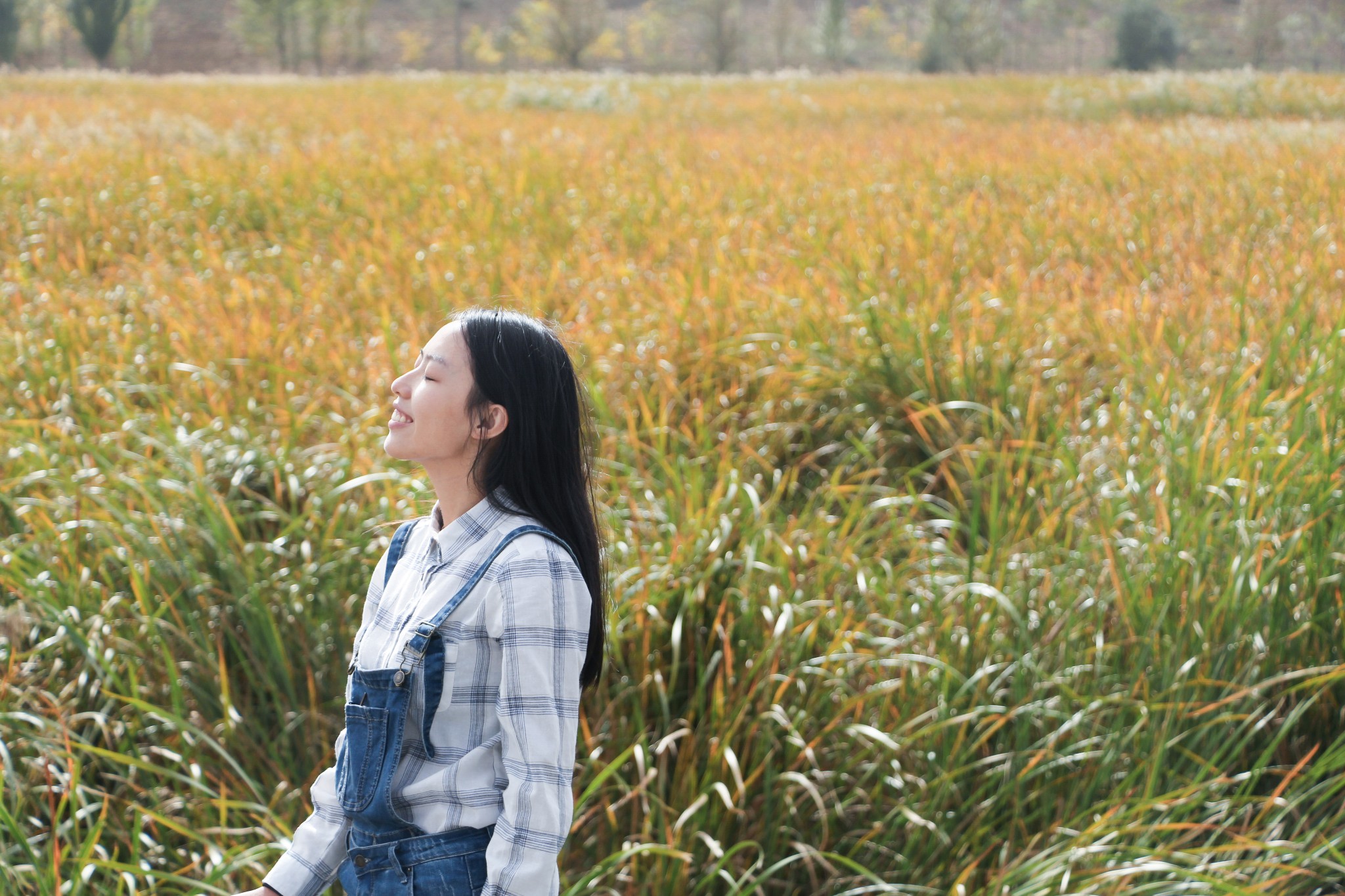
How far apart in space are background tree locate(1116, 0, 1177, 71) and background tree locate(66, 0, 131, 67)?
36.3 meters

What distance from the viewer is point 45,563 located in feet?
8.00

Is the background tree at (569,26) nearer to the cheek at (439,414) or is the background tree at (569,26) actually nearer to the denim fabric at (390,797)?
the cheek at (439,414)

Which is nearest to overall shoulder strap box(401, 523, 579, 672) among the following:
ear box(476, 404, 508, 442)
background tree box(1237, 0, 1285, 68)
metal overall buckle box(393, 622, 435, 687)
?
metal overall buckle box(393, 622, 435, 687)

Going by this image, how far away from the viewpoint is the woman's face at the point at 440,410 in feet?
3.44

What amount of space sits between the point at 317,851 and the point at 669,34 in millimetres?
61037

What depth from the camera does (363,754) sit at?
3.41 feet

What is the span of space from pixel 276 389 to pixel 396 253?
79.7 inches

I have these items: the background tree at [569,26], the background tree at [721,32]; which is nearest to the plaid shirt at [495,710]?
the background tree at [569,26]

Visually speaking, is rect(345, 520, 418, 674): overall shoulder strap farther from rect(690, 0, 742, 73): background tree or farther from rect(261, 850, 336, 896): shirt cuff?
rect(690, 0, 742, 73): background tree

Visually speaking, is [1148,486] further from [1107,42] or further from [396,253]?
[1107,42]

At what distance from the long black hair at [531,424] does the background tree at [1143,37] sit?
1640 inches

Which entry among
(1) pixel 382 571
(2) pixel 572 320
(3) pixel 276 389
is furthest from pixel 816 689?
(2) pixel 572 320

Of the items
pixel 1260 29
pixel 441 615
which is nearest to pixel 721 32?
→ pixel 1260 29

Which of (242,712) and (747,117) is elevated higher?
(747,117)
